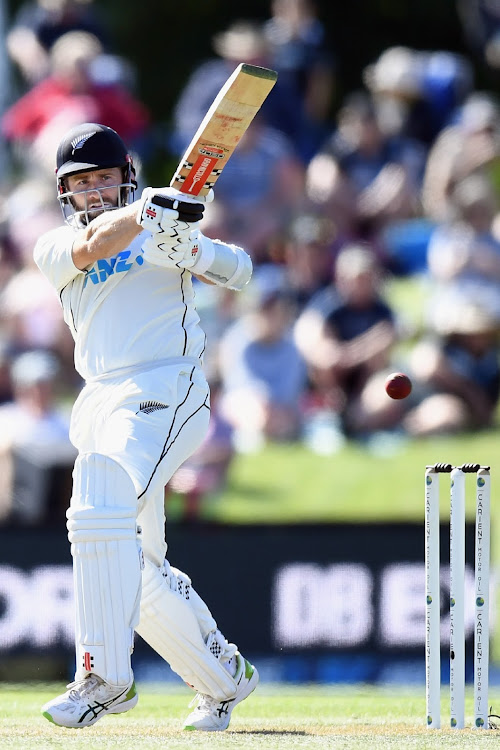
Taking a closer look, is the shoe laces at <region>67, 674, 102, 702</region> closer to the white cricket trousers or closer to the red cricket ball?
the white cricket trousers

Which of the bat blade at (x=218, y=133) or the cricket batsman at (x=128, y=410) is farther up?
the bat blade at (x=218, y=133)

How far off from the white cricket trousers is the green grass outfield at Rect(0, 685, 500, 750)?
0.59m

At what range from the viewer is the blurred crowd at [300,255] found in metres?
9.02

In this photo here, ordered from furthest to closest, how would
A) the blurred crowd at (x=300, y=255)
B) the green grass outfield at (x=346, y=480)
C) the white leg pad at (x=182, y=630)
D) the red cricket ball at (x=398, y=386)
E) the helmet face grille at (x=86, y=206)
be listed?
the blurred crowd at (x=300, y=255) < the green grass outfield at (x=346, y=480) < the red cricket ball at (x=398, y=386) < the helmet face grille at (x=86, y=206) < the white leg pad at (x=182, y=630)

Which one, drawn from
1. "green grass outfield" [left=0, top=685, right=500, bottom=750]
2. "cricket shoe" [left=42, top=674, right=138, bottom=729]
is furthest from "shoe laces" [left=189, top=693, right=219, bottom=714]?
"cricket shoe" [left=42, top=674, right=138, bottom=729]

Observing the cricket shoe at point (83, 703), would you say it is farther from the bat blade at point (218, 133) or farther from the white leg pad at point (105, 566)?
the bat blade at point (218, 133)

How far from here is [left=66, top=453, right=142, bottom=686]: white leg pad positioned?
4316mm

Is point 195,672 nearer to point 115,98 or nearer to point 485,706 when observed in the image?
point 485,706

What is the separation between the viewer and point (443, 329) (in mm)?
9250

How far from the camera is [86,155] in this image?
4.65 meters

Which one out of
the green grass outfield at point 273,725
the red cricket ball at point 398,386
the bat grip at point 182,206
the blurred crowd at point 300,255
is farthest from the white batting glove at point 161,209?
the blurred crowd at point 300,255

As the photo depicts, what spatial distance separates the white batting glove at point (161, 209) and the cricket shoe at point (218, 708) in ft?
4.98

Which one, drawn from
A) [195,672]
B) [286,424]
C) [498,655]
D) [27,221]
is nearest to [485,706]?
[195,672]

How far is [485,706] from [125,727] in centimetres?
117
